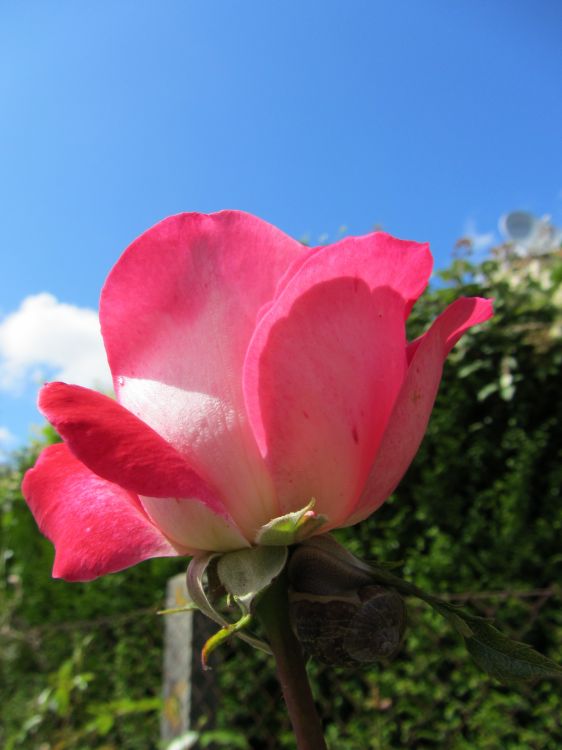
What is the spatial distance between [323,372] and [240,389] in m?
0.04

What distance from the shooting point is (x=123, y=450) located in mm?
274

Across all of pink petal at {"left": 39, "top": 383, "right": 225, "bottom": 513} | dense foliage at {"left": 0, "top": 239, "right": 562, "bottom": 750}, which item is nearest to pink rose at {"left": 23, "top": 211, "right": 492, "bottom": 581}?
pink petal at {"left": 39, "top": 383, "right": 225, "bottom": 513}

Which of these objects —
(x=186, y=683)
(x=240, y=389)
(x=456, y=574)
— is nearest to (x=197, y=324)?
(x=240, y=389)

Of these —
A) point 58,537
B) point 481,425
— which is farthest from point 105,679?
point 58,537

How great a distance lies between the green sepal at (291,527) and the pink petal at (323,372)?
11mm

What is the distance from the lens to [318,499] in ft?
0.99

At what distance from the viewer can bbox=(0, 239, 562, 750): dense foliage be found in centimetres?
202

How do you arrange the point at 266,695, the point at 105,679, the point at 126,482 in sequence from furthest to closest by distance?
1. the point at 105,679
2. the point at 266,695
3. the point at 126,482

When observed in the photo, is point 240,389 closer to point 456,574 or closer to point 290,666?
point 290,666

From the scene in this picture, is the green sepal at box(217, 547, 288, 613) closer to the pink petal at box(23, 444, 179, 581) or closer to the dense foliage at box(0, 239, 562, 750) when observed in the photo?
the pink petal at box(23, 444, 179, 581)

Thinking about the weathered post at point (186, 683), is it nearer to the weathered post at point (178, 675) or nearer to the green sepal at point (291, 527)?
the weathered post at point (178, 675)

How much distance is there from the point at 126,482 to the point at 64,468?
0.28ft

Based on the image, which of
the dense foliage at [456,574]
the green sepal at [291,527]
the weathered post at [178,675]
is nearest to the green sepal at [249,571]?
the green sepal at [291,527]

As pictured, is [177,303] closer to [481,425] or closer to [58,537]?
[58,537]
